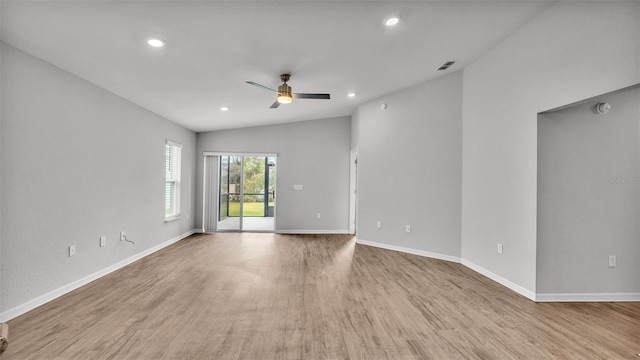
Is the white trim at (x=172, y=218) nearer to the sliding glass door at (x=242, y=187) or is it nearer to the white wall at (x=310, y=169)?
the sliding glass door at (x=242, y=187)

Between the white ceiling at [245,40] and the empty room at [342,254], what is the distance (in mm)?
26

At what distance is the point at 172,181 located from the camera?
6.12 metres

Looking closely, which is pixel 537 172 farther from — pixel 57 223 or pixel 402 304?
pixel 57 223

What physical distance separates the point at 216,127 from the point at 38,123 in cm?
410

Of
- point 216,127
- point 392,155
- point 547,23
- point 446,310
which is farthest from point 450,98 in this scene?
point 216,127

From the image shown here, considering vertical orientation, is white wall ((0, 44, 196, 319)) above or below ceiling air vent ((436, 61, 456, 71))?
below

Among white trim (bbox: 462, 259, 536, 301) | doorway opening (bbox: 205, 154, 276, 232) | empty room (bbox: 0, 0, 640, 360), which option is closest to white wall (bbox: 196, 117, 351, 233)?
doorway opening (bbox: 205, 154, 276, 232)

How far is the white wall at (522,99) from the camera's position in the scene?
257 centimetres

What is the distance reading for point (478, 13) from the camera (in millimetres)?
2988

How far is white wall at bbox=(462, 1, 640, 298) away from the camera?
8.44 ft

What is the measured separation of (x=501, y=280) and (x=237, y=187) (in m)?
5.83

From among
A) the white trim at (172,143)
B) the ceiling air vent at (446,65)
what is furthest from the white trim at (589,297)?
the white trim at (172,143)

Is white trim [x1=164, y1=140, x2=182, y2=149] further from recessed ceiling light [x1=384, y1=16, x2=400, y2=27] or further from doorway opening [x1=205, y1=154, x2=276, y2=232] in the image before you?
recessed ceiling light [x1=384, y1=16, x2=400, y2=27]

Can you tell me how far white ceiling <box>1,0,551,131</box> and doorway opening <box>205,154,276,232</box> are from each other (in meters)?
2.73
